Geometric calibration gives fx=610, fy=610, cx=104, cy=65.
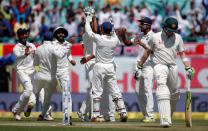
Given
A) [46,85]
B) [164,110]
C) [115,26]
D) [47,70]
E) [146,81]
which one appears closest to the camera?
[164,110]

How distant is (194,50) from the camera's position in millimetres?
22859

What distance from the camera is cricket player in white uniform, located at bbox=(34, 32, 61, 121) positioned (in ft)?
49.4

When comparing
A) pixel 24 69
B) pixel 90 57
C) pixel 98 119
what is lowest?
pixel 98 119

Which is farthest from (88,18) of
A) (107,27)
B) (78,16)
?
(78,16)

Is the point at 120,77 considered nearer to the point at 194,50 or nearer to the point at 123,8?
the point at 194,50

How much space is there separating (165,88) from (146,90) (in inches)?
115

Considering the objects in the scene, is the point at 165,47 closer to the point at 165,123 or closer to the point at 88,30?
the point at 165,123

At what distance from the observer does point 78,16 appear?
25.9m

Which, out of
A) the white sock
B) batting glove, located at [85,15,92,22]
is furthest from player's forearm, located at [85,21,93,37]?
the white sock

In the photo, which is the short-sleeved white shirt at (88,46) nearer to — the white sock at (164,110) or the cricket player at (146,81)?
the cricket player at (146,81)

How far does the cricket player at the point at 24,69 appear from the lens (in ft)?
51.8

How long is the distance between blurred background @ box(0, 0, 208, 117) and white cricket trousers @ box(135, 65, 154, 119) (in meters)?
5.73

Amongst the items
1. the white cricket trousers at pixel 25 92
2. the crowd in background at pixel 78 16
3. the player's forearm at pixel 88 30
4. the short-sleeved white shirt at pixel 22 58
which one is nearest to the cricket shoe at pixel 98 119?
the white cricket trousers at pixel 25 92

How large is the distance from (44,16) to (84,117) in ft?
35.7
